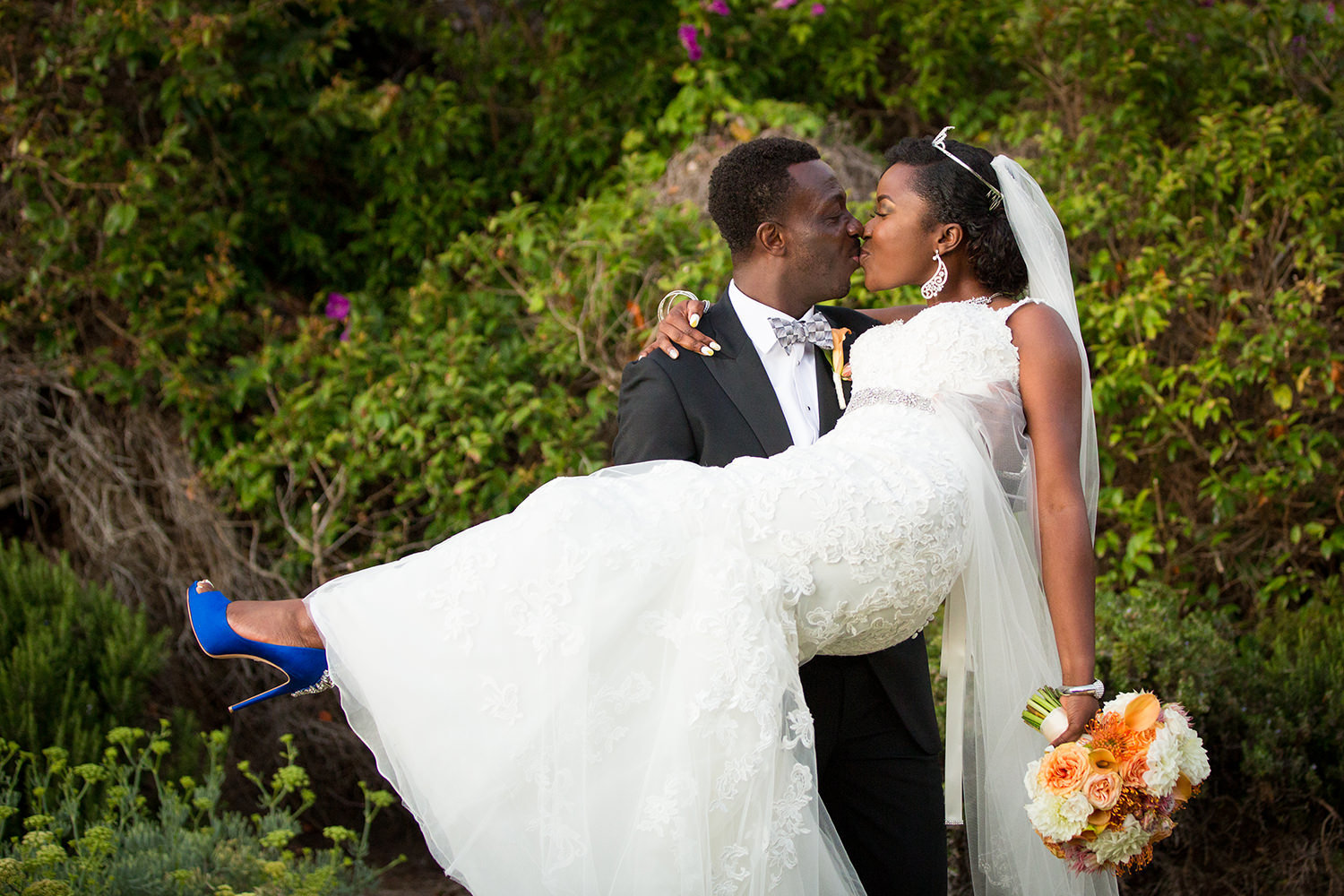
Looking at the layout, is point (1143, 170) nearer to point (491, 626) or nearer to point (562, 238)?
point (562, 238)

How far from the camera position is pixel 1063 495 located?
248 centimetres

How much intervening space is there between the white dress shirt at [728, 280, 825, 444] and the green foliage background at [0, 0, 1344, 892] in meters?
1.59

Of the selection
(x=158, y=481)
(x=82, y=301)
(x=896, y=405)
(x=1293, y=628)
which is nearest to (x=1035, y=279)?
(x=896, y=405)

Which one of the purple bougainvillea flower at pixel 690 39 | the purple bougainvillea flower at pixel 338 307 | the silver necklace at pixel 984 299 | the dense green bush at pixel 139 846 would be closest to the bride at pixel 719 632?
the silver necklace at pixel 984 299

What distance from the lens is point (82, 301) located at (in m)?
5.59

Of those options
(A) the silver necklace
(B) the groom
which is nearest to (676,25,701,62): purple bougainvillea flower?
(B) the groom

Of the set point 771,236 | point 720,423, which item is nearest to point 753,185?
point 771,236

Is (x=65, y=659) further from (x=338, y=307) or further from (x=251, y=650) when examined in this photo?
(x=251, y=650)

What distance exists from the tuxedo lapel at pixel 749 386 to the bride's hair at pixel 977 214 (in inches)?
21.6

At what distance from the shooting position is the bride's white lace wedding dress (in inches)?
85.6

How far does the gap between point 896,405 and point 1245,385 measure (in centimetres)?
286

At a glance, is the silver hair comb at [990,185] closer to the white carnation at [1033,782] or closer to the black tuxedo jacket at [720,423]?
the black tuxedo jacket at [720,423]

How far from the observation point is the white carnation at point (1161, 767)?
7.41ft

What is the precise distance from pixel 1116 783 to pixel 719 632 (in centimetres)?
81
